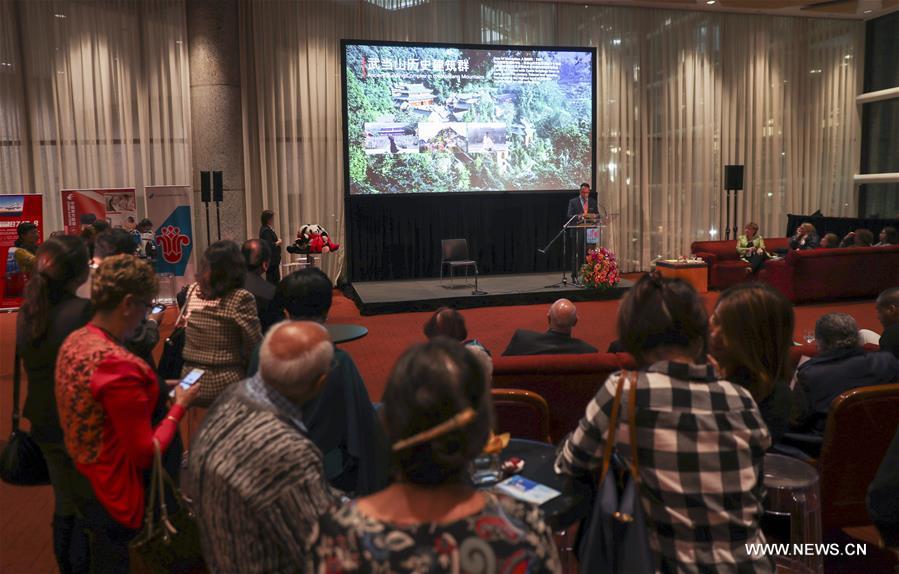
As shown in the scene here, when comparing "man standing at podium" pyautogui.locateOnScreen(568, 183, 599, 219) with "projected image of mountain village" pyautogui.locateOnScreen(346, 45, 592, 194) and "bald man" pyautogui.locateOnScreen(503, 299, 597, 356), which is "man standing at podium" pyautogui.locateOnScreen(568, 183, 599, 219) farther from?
"bald man" pyautogui.locateOnScreen(503, 299, 597, 356)

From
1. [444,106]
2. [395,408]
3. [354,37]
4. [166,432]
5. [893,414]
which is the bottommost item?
[893,414]

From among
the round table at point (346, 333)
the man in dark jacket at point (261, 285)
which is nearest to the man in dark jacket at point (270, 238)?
the man in dark jacket at point (261, 285)

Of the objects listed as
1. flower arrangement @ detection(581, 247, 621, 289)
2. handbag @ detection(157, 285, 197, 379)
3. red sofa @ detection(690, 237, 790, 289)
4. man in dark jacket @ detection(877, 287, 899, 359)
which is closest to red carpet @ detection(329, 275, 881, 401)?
flower arrangement @ detection(581, 247, 621, 289)

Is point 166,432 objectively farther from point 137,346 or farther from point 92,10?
point 92,10

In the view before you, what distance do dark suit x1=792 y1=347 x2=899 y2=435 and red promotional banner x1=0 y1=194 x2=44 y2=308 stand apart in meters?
9.49

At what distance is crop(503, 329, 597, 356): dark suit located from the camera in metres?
3.78

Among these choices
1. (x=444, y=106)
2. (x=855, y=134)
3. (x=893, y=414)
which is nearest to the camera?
(x=893, y=414)

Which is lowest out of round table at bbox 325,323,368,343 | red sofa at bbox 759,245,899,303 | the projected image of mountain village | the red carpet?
the red carpet

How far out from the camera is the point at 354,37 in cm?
1124

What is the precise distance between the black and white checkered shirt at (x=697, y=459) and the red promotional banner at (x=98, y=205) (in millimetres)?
9641

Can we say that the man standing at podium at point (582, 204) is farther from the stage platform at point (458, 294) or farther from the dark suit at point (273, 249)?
the dark suit at point (273, 249)

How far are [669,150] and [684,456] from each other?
12094 millimetres

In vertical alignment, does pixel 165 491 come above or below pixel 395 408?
below

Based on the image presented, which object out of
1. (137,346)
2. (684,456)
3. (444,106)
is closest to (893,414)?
(684,456)
